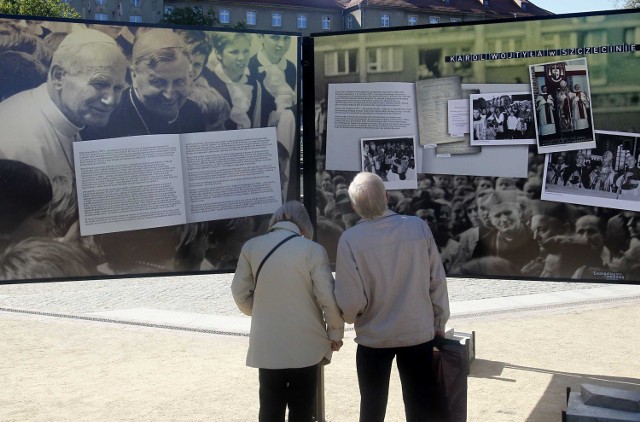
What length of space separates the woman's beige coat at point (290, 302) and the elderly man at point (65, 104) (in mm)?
1451

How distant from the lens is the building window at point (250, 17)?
286ft

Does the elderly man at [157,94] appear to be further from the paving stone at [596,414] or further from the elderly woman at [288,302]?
the paving stone at [596,414]

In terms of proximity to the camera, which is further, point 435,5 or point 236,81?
point 435,5

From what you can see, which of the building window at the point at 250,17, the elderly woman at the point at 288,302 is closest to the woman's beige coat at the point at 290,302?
the elderly woman at the point at 288,302

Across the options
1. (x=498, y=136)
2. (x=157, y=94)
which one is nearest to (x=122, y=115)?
(x=157, y=94)

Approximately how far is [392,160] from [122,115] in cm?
187

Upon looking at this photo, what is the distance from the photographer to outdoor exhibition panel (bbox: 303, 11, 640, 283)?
17.5ft

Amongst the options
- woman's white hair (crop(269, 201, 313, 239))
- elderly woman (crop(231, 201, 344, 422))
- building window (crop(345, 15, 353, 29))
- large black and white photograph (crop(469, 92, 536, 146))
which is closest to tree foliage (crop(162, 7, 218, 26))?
building window (crop(345, 15, 353, 29))

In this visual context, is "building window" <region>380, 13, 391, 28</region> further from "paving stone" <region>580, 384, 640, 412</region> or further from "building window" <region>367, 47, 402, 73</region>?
"paving stone" <region>580, 384, 640, 412</region>

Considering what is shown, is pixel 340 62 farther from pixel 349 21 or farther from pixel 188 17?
pixel 349 21

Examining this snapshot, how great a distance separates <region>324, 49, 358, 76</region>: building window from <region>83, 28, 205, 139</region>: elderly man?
0.99 meters

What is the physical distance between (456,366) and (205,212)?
2021mm

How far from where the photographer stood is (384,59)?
229 inches

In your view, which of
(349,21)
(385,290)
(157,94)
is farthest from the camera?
(349,21)
